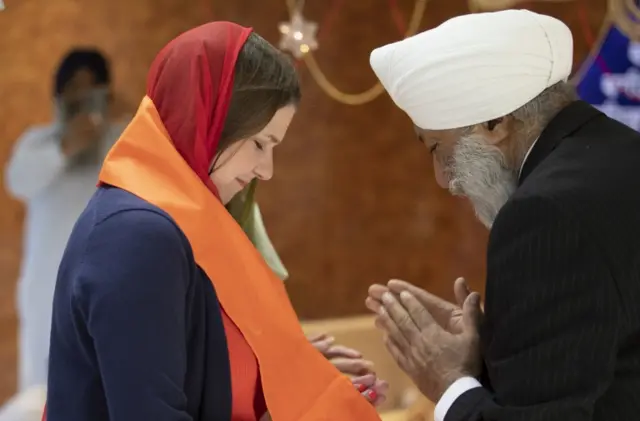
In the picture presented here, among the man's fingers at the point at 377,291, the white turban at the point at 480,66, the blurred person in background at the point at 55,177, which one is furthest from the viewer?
the blurred person in background at the point at 55,177

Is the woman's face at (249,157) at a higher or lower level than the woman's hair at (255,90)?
lower

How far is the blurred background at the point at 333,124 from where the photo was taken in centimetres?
246

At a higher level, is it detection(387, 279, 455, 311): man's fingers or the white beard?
the white beard

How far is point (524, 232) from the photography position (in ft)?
3.43

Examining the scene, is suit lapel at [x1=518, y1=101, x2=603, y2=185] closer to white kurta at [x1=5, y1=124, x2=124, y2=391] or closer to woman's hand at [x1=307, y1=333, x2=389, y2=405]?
woman's hand at [x1=307, y1=333, x2=389, y2=405]

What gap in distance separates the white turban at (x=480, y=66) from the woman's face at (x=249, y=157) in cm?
25

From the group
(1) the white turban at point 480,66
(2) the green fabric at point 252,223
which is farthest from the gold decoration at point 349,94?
(1) the white turban at point 480,66

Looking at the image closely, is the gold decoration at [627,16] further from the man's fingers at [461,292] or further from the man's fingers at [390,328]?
the man's fingers at [390,328]

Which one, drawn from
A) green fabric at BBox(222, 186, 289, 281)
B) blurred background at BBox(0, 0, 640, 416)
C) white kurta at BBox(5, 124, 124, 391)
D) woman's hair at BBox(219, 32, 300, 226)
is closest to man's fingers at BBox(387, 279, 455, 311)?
green fabric at BBox(222, 186, 289, 281)

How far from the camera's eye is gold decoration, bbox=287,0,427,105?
2766mm

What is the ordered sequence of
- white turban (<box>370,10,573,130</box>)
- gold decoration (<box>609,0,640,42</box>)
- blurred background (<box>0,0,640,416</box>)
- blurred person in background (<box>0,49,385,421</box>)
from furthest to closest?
gold decoration (<box>609,0,640,42</box>)
blurred background (<box>0,0,640,416</box>)
blurred person in background (<box>0,49,385,421</box>)
white turban (<box>370,10,573,130</box>)

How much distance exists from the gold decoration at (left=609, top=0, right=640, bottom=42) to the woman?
2323mm

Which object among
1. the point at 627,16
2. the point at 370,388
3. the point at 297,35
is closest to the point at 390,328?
the point at 370,388

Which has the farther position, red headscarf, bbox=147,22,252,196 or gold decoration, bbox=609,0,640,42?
gold decoration, bbox=609,0,640,42
